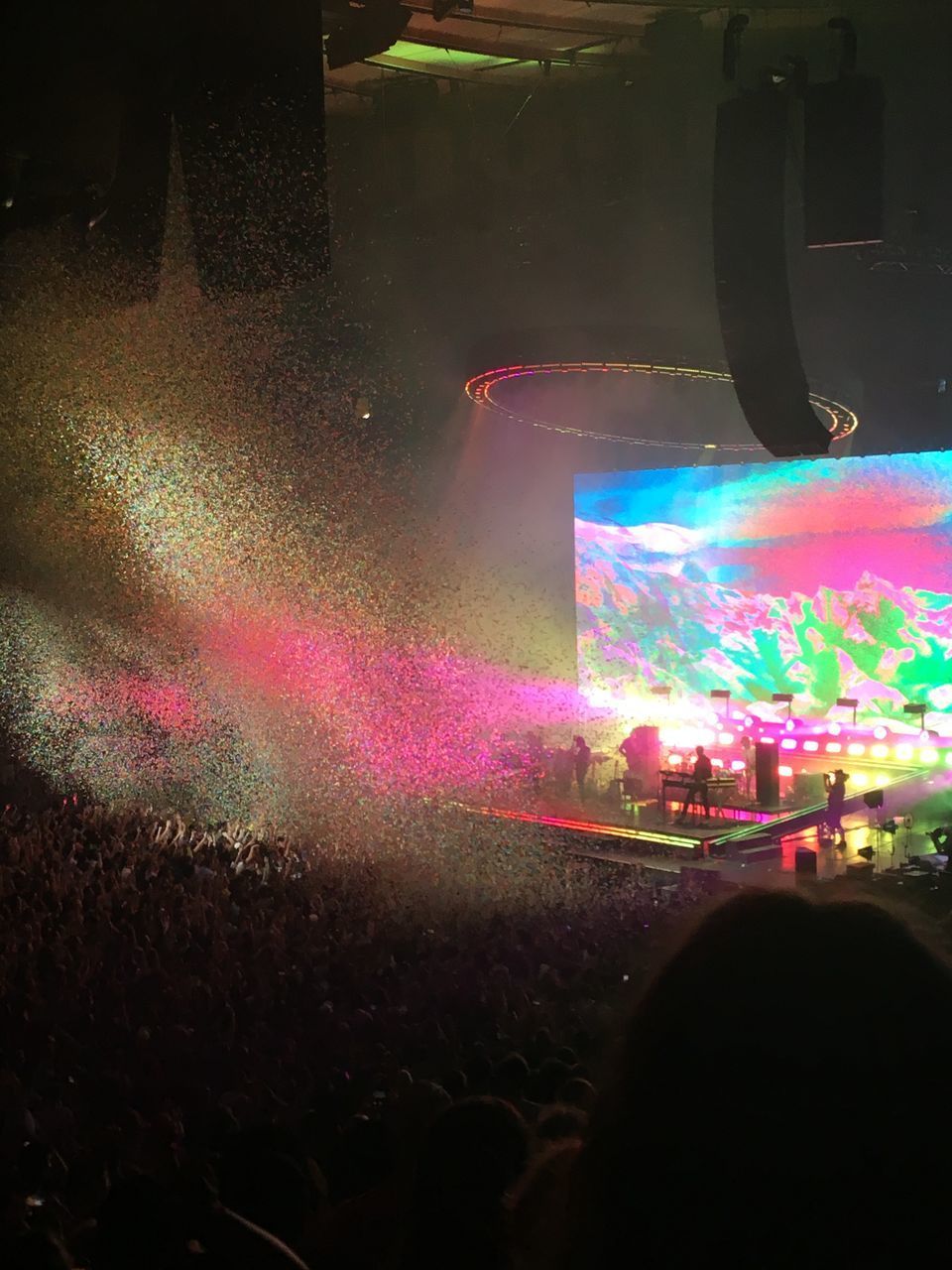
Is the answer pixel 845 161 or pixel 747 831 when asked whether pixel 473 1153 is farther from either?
pixel 747 831

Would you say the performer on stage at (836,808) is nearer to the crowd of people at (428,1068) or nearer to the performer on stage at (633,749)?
the performer on stage at (633,749)

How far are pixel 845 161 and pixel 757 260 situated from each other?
79 centimetres

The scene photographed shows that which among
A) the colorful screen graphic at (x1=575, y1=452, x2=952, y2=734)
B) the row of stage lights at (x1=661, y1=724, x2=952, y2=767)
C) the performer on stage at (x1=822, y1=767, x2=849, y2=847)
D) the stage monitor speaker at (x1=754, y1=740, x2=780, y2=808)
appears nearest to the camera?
the performer on stage at (x1=822, y1=767, x2=849, y2=847)

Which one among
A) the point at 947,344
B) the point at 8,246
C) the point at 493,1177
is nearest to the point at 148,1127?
the point at 493,1177

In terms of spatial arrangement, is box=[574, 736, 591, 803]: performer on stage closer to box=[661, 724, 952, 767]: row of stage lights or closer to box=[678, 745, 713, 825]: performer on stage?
box=[678, 745, 713, 825]: performer on stage

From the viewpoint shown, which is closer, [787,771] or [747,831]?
[747,831]

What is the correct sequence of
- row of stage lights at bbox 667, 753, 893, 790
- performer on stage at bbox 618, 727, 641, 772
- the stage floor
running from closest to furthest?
the stage floor → row of stage lights at bbox 667, 753, 893, 790 → performer on stage at bbox 618, 727, 641, 772

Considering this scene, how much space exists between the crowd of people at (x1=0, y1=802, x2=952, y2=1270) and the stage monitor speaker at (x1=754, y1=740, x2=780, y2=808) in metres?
5.63

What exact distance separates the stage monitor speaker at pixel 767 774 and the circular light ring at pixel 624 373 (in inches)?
149

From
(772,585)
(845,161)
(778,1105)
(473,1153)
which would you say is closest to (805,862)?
(845,161)

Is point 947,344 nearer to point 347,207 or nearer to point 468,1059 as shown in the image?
point 347,207

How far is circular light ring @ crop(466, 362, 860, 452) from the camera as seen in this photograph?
10398mm

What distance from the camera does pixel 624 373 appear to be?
1370 centimetres

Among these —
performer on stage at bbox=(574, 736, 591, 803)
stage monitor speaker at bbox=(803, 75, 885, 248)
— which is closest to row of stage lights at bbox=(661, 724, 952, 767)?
performer on stage at bbox=(574, 736, 591, 803)
